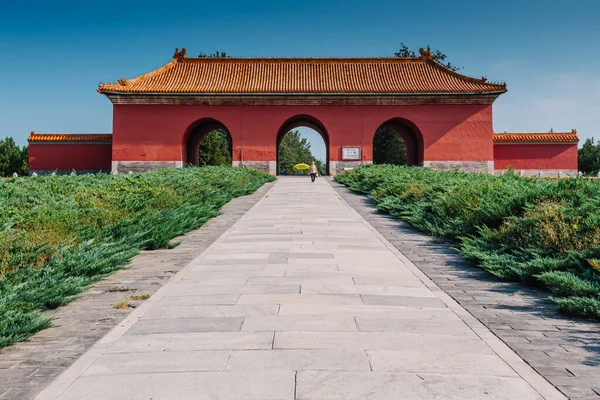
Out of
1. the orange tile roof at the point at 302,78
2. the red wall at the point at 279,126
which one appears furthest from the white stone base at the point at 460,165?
the orange tile roof at the point at 302,78

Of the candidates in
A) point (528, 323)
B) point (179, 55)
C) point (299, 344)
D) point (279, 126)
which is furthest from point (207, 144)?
point (299, 344)

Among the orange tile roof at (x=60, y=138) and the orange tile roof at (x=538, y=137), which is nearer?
the orange tile roof at (x=60, y=138)

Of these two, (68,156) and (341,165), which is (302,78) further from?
(68,156)

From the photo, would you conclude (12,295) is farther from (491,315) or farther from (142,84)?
(142,84)

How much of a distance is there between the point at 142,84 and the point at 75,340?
86.7 feet

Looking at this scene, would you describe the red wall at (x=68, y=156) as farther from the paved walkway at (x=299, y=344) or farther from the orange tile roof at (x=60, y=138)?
the paved walkway at (x=299, y=344)

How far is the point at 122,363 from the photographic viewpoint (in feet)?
10.6

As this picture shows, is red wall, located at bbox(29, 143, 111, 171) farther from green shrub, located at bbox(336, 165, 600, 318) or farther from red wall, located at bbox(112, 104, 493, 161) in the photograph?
green shrub, located at bbox(336, 165, 600, 318)

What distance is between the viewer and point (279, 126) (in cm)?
2833

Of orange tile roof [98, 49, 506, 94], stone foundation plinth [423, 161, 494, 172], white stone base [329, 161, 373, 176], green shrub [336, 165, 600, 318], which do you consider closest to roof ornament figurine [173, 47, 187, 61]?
orange tile roof [98, 49, 506, 94]

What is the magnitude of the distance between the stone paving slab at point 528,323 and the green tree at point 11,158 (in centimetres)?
3952

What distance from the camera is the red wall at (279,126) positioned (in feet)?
91.4

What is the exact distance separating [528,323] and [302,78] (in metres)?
26.7

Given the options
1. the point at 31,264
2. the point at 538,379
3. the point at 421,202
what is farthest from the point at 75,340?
the point at 421,202
